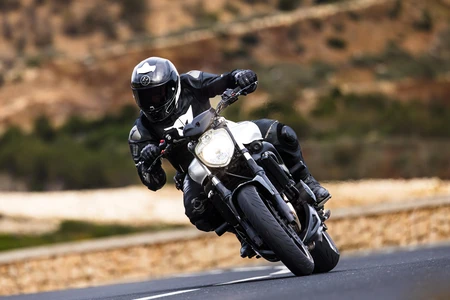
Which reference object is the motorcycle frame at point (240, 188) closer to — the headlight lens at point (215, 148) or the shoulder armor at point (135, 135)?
the headlight lens at point (215, 148)

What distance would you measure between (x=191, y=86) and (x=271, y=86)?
4687 centimetres

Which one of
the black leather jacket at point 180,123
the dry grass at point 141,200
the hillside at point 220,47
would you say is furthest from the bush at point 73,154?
the black leather jacket at point 180,123

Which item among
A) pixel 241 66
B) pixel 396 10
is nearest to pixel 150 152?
pixel 241 66

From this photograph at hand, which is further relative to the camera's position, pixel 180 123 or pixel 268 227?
pixel 180 123

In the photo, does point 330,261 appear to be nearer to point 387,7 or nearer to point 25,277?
point 25,277

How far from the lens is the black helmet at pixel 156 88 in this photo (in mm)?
9586

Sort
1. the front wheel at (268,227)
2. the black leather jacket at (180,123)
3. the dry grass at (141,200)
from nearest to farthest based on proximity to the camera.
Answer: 1. the front wheel at (268,227)
2. the black leather jacket at (180,123)
3. the dry grass at (141,200)

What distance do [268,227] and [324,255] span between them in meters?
1.48

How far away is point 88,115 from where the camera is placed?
211 ft

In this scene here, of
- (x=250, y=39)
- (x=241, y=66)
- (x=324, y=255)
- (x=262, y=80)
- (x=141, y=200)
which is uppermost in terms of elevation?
(x=324, y=255)

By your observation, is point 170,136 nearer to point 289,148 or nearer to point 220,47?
point 289,148

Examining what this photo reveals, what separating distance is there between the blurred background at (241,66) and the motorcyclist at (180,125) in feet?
74.4

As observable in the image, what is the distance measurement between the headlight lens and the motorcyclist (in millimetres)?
505

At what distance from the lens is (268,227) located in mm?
8727
